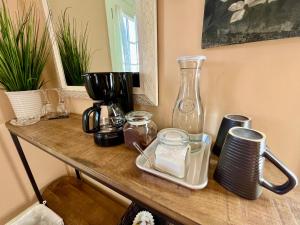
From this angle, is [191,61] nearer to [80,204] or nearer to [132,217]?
[132,217]

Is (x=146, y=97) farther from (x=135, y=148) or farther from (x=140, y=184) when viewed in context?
(x=140, y=184)

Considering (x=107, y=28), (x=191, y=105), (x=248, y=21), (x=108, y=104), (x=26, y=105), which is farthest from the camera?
(x=26, y=105)

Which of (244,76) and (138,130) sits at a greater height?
(244,76)

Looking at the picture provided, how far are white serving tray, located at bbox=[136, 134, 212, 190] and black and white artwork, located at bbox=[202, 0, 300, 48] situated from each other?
1.15 ft

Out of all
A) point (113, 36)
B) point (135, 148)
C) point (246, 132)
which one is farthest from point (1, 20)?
point (246, 132)

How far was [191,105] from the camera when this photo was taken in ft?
1.80

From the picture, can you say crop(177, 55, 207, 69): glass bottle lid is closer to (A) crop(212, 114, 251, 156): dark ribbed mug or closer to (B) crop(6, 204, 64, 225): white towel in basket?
(A) crop(212, 114, 251, 156): dark ribbed mug

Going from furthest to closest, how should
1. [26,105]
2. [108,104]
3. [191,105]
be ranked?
[26,105], [108,104], [191,105]

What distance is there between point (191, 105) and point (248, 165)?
271 millimetres

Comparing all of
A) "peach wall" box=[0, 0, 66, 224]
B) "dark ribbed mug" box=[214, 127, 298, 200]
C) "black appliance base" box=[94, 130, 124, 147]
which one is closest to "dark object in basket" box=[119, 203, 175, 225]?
"black appliance base" box=[94, 130, 124, 147]

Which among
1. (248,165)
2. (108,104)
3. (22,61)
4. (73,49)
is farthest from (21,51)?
(248,165)

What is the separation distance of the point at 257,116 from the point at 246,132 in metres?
0.17

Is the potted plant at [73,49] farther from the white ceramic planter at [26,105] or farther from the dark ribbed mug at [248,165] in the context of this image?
the dark ribbed mug at [248,165]

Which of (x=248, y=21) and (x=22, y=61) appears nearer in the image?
(x=248, y=21)
